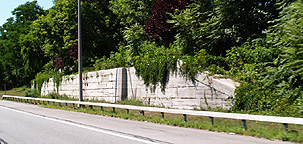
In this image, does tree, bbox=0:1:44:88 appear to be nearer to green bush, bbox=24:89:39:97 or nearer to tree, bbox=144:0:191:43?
green bush, bbox=24:89:39:97

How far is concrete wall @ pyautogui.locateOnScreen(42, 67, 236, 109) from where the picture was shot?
13.4 m

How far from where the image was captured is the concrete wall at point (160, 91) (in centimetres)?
1340

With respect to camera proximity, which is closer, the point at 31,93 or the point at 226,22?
the point at 226,22

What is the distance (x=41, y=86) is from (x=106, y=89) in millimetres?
17203

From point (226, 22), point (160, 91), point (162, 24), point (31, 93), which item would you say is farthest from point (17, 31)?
point (226, 22)

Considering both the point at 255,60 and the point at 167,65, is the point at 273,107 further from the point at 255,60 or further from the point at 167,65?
the point at 167,65

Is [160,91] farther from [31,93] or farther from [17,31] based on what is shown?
[17,31]

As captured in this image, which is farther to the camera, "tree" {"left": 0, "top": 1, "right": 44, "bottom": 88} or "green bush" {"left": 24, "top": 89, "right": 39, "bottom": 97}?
"tree" {"left": 0, "top": 1, "right": 44, "bottom": 88}

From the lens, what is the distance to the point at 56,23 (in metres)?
33.1

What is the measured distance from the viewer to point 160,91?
17.2 m

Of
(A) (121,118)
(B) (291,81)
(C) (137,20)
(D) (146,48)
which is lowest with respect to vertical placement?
(A) (121,118)

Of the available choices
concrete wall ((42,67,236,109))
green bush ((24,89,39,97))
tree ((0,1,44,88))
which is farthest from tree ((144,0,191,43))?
tree ((0,1,44,88))

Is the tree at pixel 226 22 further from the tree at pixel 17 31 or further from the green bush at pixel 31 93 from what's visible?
the tree at pixel 17 31

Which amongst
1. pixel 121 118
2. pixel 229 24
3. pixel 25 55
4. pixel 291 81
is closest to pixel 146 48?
pixel 229 24
